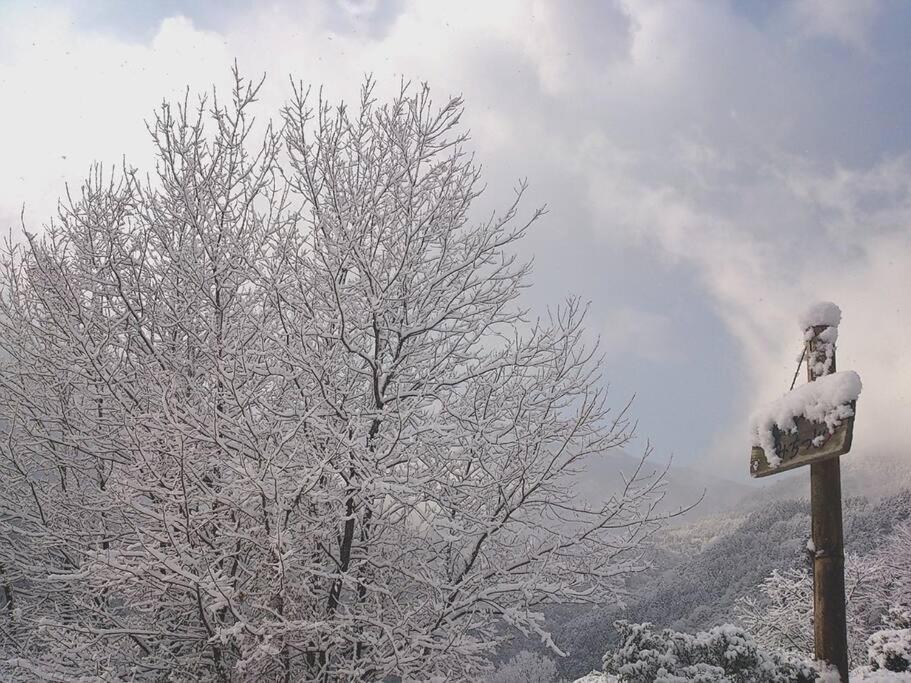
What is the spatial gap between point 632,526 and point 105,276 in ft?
18.6

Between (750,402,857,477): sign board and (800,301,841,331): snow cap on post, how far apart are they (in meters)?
0.71

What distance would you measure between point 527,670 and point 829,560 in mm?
55694

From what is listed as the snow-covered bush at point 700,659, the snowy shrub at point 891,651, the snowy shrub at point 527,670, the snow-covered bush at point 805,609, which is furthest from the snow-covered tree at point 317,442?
the snowy shrub at point 527,670

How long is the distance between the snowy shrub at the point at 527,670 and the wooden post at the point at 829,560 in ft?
170

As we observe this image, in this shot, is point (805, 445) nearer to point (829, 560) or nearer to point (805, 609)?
point (829, 560)

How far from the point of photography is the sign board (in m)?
3.51

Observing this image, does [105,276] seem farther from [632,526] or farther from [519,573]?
[632,526]

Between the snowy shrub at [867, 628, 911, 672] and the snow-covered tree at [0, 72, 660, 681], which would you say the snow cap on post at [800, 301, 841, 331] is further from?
the snowy shrub at [867, 628, 911, 672]

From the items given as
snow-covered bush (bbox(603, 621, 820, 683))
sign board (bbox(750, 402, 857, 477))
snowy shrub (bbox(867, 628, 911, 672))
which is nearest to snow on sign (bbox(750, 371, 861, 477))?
sign board (bbox(750, 402, 857, 477))

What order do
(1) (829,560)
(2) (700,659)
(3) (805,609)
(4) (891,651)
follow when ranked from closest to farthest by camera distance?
(1) (829,560)
(2) (700,659)
(4) (891,651)
(3) (805,609)

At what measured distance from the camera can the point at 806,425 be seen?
379 cm

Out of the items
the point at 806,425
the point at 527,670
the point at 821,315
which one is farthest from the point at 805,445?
the point at 527,670

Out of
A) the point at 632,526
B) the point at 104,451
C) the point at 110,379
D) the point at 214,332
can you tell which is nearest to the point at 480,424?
the point at 632,526

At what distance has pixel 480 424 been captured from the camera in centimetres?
521
